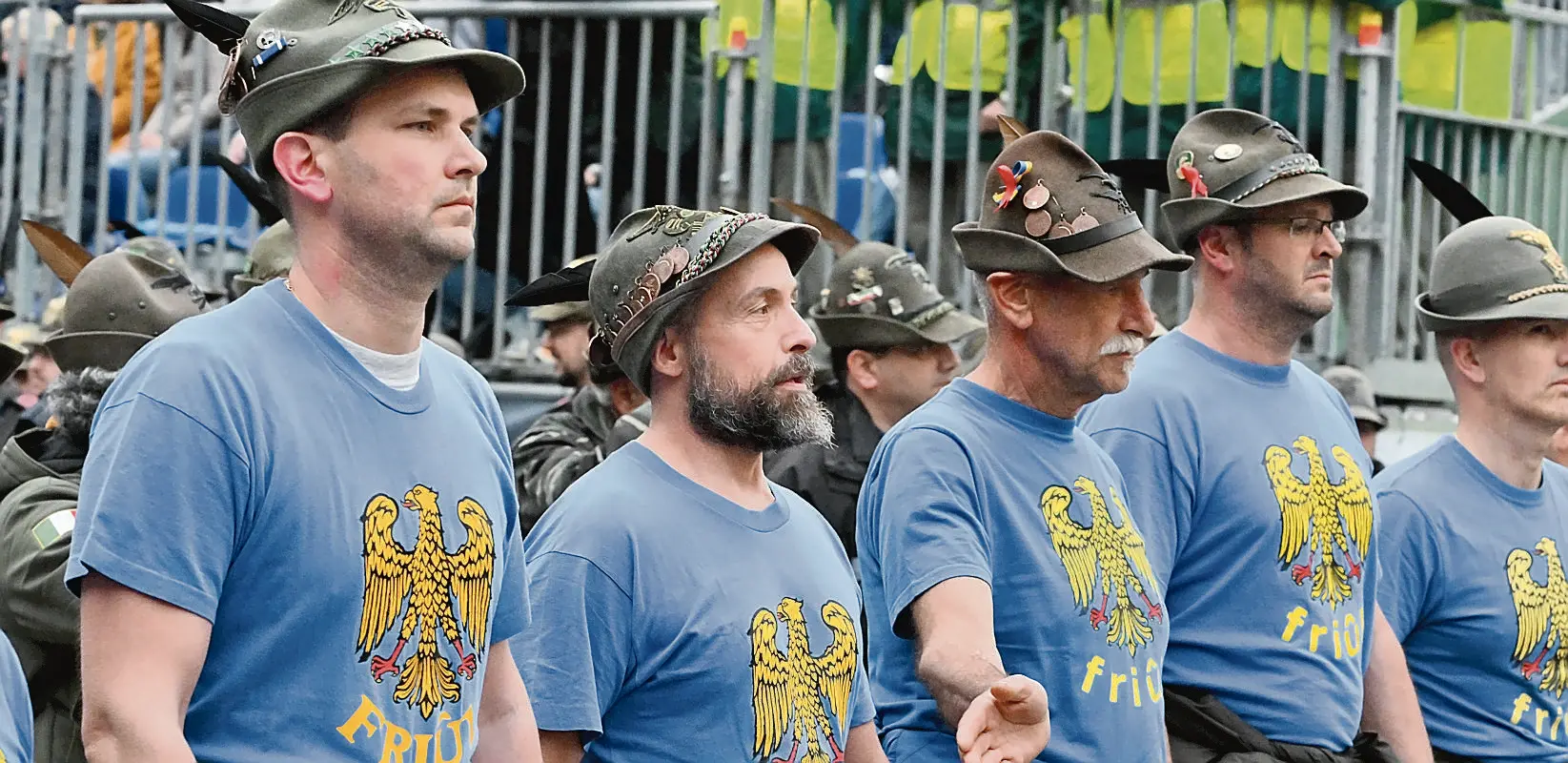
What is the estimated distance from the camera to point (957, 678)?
13.3ft

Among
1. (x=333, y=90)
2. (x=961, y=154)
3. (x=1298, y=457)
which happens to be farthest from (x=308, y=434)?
(x=961, y=154)

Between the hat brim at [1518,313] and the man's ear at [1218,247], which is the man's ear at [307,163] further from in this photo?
the hat brim at [1518,313]

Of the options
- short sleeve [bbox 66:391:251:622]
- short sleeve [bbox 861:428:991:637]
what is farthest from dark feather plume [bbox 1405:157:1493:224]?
short sleeve [bbox 66:391:251:622]

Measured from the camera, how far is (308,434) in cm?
326

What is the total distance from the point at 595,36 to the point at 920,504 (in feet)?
17.6

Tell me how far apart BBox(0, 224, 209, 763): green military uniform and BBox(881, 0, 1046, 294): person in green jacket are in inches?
146

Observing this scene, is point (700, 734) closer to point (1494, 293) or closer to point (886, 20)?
point (1494, 293)

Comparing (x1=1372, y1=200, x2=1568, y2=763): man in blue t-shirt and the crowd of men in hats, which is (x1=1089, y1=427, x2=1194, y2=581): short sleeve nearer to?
the crowd of men in hats

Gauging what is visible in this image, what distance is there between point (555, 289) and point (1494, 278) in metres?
2.79

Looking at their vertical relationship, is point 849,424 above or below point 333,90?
below

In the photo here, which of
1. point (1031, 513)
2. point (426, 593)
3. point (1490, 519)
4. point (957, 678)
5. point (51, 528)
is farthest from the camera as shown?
point (1490, 519)

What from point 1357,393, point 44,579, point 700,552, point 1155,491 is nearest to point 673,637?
point 700,552

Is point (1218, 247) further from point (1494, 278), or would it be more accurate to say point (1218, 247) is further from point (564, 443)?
point (564, 443)

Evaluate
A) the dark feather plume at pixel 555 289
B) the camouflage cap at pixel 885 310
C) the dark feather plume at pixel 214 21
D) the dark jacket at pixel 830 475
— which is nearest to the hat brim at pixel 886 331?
the camouflage cap at pixel 885 310
